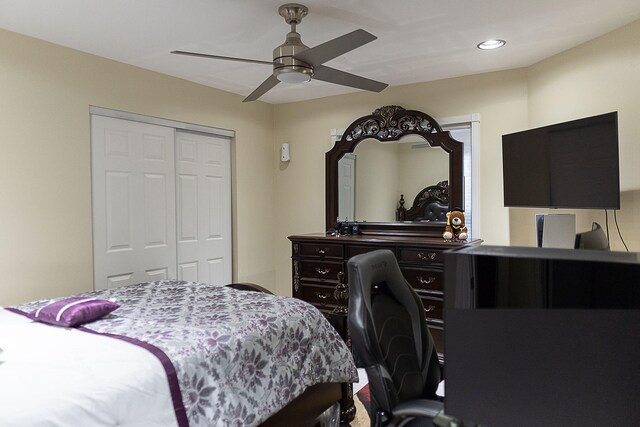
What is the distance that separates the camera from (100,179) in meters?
3.26

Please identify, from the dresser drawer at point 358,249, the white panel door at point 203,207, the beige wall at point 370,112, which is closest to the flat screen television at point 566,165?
the beige wall at point 370,112

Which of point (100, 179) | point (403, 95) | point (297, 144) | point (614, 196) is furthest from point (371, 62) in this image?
point (100, 179)

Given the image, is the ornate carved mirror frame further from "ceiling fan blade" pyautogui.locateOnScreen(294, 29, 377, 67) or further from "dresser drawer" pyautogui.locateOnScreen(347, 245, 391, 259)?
"ceiling fan blade" pyautogui.locateOnScreen(294, 29, 377, 67)

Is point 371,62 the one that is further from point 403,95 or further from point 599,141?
point 599,141

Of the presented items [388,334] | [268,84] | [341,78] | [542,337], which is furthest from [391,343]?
[268,84]

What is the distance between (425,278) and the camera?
348 centimetres

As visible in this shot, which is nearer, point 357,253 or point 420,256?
point 420,256

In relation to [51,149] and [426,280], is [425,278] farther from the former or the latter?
[51,149]

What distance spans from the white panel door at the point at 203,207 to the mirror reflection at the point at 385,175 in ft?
3.90

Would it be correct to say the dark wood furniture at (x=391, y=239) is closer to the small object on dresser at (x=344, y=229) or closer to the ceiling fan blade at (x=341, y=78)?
the small object on dresser at (x=344, y=229)

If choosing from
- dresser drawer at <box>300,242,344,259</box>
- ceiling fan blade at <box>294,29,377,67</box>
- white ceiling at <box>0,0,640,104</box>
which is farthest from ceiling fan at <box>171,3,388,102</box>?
dresser drawer at <box>300,242,344,259</box>

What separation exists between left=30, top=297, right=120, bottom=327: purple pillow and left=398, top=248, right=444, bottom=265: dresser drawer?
223cm

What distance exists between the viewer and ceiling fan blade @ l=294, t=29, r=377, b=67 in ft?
6.35

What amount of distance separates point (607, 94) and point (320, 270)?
258 centimetres
